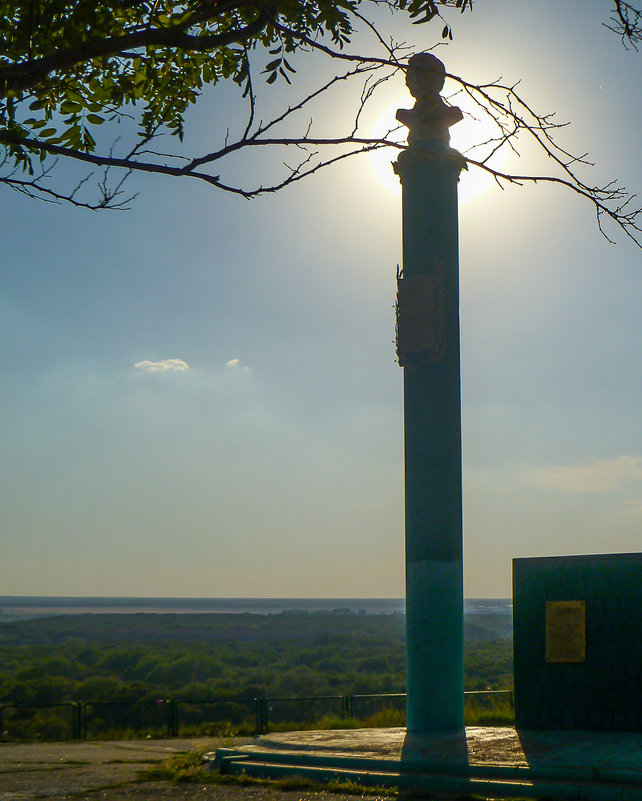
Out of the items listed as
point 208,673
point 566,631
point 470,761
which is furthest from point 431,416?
point 208,673

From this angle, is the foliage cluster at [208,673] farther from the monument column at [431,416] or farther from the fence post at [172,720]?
the monument column at [431,416]

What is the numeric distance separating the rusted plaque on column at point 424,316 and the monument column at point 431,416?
0.02 m

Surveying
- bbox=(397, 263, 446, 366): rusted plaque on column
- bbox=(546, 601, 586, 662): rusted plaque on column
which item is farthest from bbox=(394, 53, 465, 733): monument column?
bbox=(546, 601, 586, 662): rusted plaque on column

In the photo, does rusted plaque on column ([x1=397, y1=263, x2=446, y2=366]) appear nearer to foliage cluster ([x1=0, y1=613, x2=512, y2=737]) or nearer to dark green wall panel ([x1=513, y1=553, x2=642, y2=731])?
dark green wall panel ([x1=513, y1=553, x2=642, y2=731])

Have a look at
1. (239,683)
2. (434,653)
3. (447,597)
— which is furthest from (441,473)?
(239,683)

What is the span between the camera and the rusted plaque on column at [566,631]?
1380cm

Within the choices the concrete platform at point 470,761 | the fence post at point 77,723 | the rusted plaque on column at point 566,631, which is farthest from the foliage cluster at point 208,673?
the rusted plaque on column at point 566,631

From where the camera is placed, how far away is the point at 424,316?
16297mm

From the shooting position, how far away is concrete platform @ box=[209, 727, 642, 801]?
1025 centimetres

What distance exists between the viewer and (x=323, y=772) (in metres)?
12.0

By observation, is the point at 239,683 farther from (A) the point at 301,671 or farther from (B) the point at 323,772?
(B) the point at 323,772

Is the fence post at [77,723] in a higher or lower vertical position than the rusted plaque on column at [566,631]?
lower

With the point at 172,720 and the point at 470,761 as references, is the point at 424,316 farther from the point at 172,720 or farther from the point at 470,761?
the point at 172,720

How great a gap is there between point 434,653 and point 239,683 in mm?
46427
